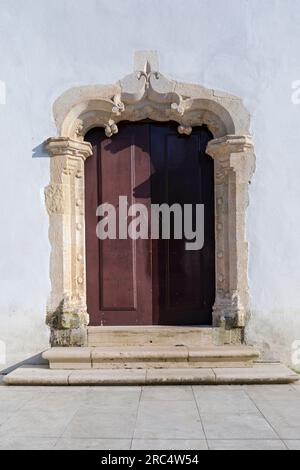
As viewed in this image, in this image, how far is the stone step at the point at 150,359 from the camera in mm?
3836

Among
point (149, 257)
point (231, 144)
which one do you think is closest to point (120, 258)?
point (149, 257)

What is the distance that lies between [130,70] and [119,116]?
1.52ft

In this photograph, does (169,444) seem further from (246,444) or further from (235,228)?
(235,228)

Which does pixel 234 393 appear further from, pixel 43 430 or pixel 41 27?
pixel 41 27

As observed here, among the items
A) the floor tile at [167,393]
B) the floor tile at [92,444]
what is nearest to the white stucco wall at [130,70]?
the floor tile at [167,393]

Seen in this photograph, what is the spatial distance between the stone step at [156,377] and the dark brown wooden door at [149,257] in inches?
28.8

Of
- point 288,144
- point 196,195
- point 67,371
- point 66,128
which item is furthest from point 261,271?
point 66,128

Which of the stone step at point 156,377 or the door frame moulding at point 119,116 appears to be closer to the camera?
the stone step at point 156,377

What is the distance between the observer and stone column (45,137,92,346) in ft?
13.6

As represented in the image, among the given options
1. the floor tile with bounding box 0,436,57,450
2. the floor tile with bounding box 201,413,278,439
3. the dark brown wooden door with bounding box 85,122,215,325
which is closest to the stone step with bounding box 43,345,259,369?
the dark brown wooden door with bounding box 85,122,215,325

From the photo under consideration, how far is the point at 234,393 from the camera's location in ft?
11.3

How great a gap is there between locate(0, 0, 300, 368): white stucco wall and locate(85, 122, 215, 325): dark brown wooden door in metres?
0.50

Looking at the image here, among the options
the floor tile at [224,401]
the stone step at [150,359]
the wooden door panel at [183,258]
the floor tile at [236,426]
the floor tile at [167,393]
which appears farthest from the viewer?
the wooden door panel at [183,258]

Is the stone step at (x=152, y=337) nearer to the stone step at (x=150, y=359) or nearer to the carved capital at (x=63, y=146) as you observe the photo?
the stone step at (x=150, y=359)
